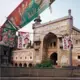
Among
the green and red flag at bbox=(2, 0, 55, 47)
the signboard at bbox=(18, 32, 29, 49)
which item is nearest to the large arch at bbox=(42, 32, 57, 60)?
the green and red flag at bbox=(2, 0, 55, 47)

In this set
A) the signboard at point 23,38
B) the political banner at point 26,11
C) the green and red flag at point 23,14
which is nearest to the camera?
the signboard at point 23,38

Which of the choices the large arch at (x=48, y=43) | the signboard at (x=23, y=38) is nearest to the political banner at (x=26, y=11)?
the large arch at (x=48, y=43)

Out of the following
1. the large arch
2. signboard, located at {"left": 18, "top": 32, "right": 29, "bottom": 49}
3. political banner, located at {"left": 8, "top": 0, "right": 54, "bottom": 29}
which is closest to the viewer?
signboard, located at {"left": 18, "top": 32, "right": 29, "bottom": 49}

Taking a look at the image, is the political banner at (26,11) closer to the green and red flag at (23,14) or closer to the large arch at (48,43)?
the green and red flag at (23,14)

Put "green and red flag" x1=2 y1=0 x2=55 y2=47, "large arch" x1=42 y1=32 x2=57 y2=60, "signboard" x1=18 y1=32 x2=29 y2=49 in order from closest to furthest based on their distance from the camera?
"signboard" x1=18 y1=32 x2=29 y2=49 < "green and red flag" x1=2 y1=0 x2=55 y2=47 < "large arch" x1=42 y1=32 x2=57 y2=60

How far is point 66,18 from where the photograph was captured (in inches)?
1631

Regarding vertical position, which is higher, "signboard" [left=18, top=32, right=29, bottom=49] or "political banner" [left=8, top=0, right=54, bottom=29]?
"political banner" [left=8, top=0, right=54, bottom=29]

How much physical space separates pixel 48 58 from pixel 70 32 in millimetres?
9396

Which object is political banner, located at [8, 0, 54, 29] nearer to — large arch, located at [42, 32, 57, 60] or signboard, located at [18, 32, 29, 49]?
large arch, located at [42, 32, 57, 60]

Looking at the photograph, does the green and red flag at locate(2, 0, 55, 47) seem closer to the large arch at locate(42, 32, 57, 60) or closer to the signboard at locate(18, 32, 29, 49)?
the large arch at locate(42, 32, 57, 60)

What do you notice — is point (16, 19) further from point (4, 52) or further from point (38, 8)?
point (4, 52)

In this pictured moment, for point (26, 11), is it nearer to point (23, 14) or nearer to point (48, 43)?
point (23, 14)

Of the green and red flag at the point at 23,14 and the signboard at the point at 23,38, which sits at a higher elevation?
the green and red flag at the point at 23,14

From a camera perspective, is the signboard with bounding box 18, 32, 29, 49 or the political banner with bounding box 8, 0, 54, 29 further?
the political banner with bounding box 8, 0, 54, 29
